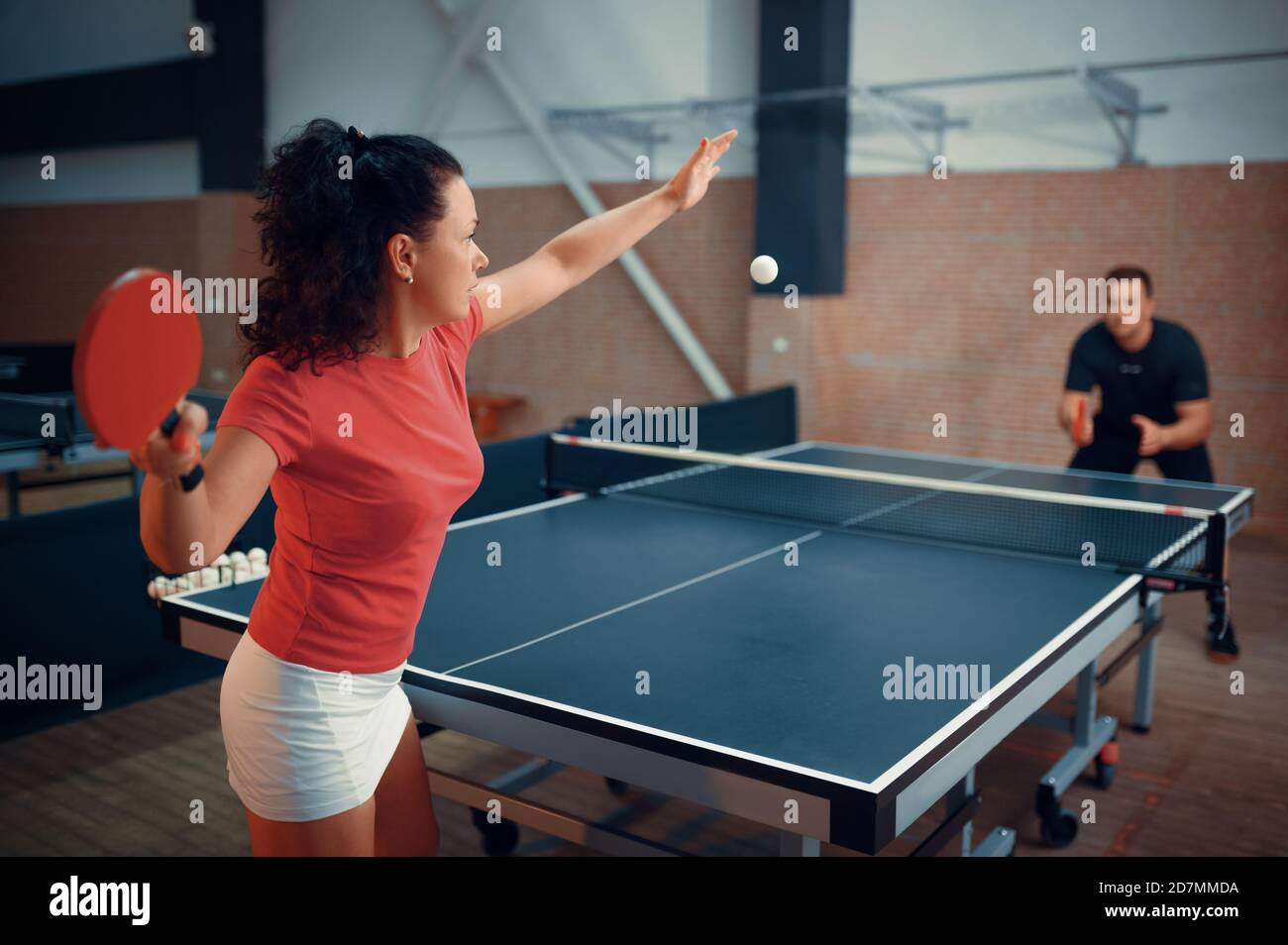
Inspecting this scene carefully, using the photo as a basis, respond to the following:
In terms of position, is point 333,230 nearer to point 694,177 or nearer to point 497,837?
point 694,177

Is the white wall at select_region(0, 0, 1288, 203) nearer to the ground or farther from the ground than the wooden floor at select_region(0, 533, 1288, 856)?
farther from the ground

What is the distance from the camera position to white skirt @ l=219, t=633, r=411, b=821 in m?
1.82

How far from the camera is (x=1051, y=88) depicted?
8.34 metres

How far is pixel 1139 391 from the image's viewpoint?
558 cm

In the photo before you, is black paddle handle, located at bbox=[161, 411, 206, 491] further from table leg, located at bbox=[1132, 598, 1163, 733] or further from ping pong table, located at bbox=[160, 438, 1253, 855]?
table leg, located at bbox=[1132, 598, 1163, 733]

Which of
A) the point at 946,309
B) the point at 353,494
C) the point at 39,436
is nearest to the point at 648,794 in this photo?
the point at 353,494

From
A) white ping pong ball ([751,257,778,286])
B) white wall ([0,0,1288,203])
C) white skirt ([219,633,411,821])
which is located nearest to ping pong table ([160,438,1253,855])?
white skirt ([219,633,411,821])

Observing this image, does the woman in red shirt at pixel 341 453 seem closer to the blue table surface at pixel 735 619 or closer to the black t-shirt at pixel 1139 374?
the blue table surface at pixel 735 619

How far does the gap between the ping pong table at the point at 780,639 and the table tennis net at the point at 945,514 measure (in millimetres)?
19

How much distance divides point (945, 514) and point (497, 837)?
1991 millimetres

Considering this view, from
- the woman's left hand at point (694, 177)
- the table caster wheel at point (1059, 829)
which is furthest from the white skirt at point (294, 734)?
the table caster wheel at point (1059, 829)

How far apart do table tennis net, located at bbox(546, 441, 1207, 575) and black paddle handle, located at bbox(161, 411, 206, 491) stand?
110 inches
